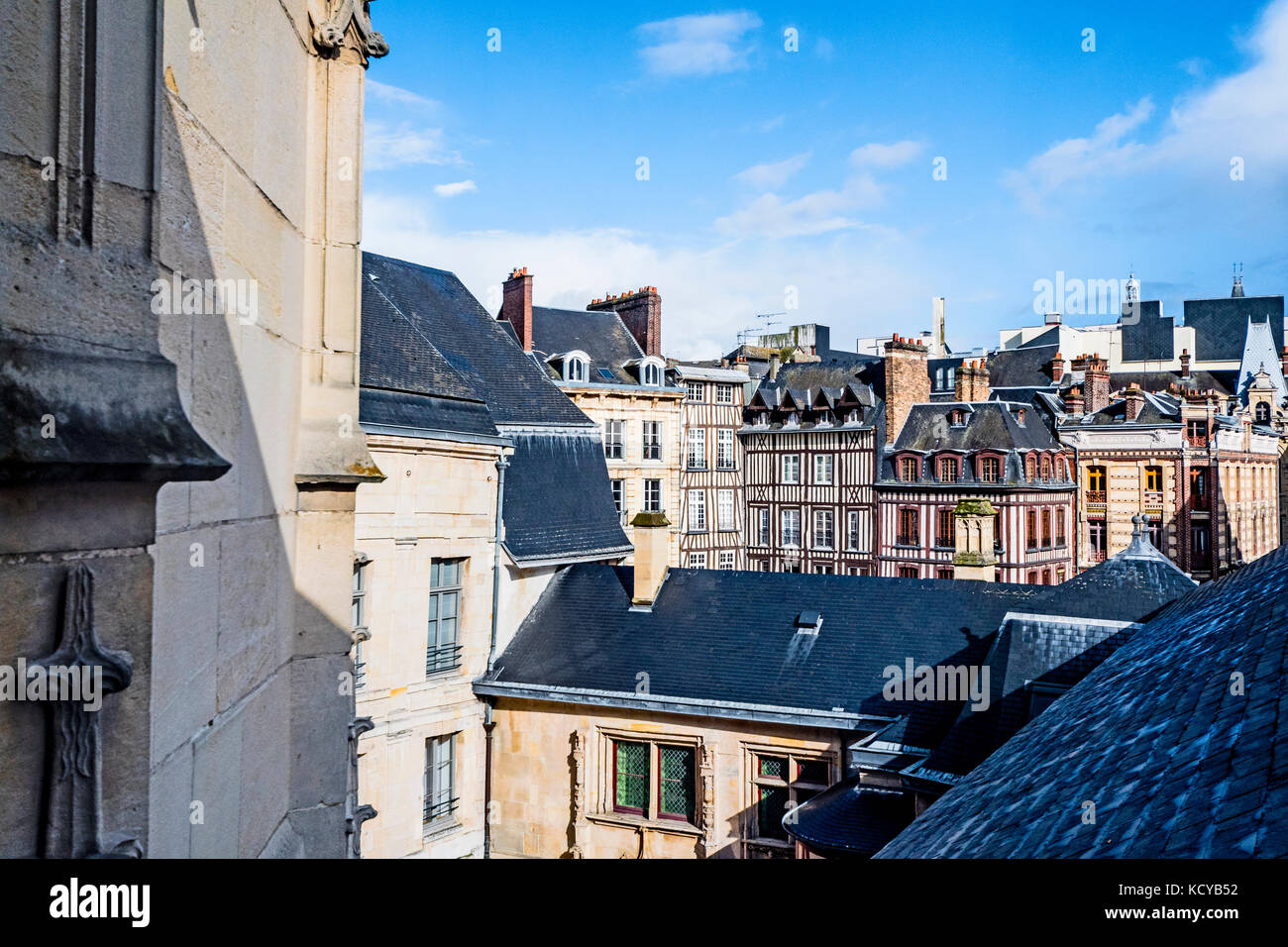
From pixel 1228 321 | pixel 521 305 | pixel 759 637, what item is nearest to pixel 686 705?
pixel 759 637

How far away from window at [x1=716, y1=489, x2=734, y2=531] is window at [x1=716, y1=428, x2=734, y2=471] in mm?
1095

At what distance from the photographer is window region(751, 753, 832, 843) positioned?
44.9 feet

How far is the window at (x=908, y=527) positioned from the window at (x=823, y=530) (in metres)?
2.90

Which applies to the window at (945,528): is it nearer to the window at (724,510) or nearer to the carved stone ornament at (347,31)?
the window at (724,510)

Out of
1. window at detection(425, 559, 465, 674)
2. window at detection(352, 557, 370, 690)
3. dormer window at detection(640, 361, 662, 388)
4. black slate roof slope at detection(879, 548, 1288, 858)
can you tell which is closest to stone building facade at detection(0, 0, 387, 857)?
black slate roof slope at detection(879, 548, 1288, 858)

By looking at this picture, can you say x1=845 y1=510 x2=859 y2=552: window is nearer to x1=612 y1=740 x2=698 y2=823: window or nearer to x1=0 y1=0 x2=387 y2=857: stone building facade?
x1=612 y1=740 x2=698 y2=823: window

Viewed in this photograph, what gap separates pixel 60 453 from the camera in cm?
200

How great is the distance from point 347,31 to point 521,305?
3144 cm

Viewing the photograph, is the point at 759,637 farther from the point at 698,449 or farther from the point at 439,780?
the point at 698,449

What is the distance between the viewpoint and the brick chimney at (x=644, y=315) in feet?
128
